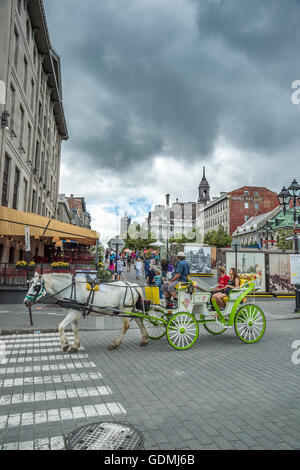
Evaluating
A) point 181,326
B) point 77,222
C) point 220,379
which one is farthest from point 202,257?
point 77,222

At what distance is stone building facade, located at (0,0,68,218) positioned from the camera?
1728cm

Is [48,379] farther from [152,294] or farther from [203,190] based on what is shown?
[203,190]

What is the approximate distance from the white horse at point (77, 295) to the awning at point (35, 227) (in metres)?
7.48

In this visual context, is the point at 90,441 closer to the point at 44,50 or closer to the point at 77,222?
the point at 44,50

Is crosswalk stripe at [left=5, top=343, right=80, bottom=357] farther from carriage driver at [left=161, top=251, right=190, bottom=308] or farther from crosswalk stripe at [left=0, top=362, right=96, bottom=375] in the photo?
carriage driver at [left=161, top=251, right=190, bottom=308]

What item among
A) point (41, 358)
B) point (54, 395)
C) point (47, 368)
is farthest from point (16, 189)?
point (54, 395)

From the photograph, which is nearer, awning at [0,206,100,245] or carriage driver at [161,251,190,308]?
carriage driver at [161,251,190,308]

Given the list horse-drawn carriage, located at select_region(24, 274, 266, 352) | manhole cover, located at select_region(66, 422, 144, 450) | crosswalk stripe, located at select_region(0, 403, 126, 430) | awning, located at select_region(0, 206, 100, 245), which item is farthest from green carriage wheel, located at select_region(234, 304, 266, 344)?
awning, located at select_region(0, 206, 100, 245)

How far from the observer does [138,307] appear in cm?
785

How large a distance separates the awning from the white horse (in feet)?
24.6

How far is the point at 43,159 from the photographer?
99.3 feet

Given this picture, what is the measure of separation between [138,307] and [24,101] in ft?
62.2

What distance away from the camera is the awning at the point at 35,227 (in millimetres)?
13781

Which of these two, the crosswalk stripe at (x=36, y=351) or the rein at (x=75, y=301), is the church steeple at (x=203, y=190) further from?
the crosswalk stripe at (x=36, y=351)
